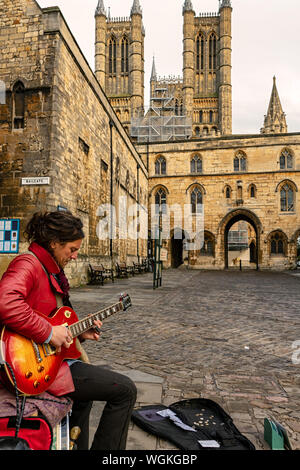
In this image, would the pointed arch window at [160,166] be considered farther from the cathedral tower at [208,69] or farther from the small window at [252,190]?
the cathedral tower at [208,69]

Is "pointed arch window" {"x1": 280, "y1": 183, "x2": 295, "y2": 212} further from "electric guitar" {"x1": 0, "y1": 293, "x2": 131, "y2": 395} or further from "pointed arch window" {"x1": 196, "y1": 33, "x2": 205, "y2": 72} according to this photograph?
"pointed arch window" {"x1": 196, "y1": 33, "x2": 205, "y2": 72}

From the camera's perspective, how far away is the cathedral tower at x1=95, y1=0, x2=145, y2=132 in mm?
52750

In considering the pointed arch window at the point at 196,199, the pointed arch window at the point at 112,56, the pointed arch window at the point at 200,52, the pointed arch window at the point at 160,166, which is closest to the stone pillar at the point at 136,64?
the pointed arch window at the point at 112,56

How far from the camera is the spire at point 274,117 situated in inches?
2258

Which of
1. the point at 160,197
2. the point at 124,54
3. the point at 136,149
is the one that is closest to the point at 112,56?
the point at 124,54

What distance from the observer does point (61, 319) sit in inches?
75.7

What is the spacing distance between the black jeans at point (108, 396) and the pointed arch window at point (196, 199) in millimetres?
29701

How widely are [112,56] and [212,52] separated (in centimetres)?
1699

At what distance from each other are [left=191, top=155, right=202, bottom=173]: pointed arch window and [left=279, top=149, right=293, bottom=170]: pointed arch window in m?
6.87

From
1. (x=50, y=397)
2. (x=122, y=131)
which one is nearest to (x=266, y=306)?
(x=50, y=397)

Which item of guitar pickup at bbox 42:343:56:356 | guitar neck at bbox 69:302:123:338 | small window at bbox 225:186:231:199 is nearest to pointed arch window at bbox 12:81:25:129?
guitar neck at bbox 69:302:123:338

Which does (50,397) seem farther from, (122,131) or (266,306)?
(122,131)
